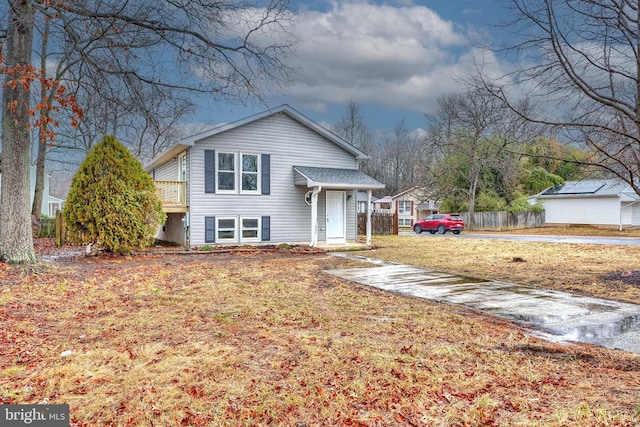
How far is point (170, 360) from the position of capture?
Result: 3938 mm

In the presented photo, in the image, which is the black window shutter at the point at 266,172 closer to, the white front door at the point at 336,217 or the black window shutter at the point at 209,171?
the black window shutter at the point at 209,171

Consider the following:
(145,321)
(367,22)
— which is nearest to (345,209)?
(367,22)

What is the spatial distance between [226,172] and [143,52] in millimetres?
6294

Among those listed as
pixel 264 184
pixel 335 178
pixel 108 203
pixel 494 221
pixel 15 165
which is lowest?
pixel 494 221

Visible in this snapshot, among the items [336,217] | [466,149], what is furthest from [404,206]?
[336,217]

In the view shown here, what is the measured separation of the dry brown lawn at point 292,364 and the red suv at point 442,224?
72.7ft

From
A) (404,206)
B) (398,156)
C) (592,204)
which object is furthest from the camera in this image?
(398,156)

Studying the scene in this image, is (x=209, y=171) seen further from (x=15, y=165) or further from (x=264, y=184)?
(x=15, y=165)

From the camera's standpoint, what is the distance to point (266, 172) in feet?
53.1

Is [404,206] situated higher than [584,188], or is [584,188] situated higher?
[584,188]

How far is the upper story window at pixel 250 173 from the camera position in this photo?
1588cm

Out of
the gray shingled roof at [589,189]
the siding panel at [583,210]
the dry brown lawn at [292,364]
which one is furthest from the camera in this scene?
the siding panel at [583,210]

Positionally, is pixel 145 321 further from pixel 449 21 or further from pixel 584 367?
pixel 449 21

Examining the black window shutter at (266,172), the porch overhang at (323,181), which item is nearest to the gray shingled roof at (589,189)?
the porch overhang at (323,181)
